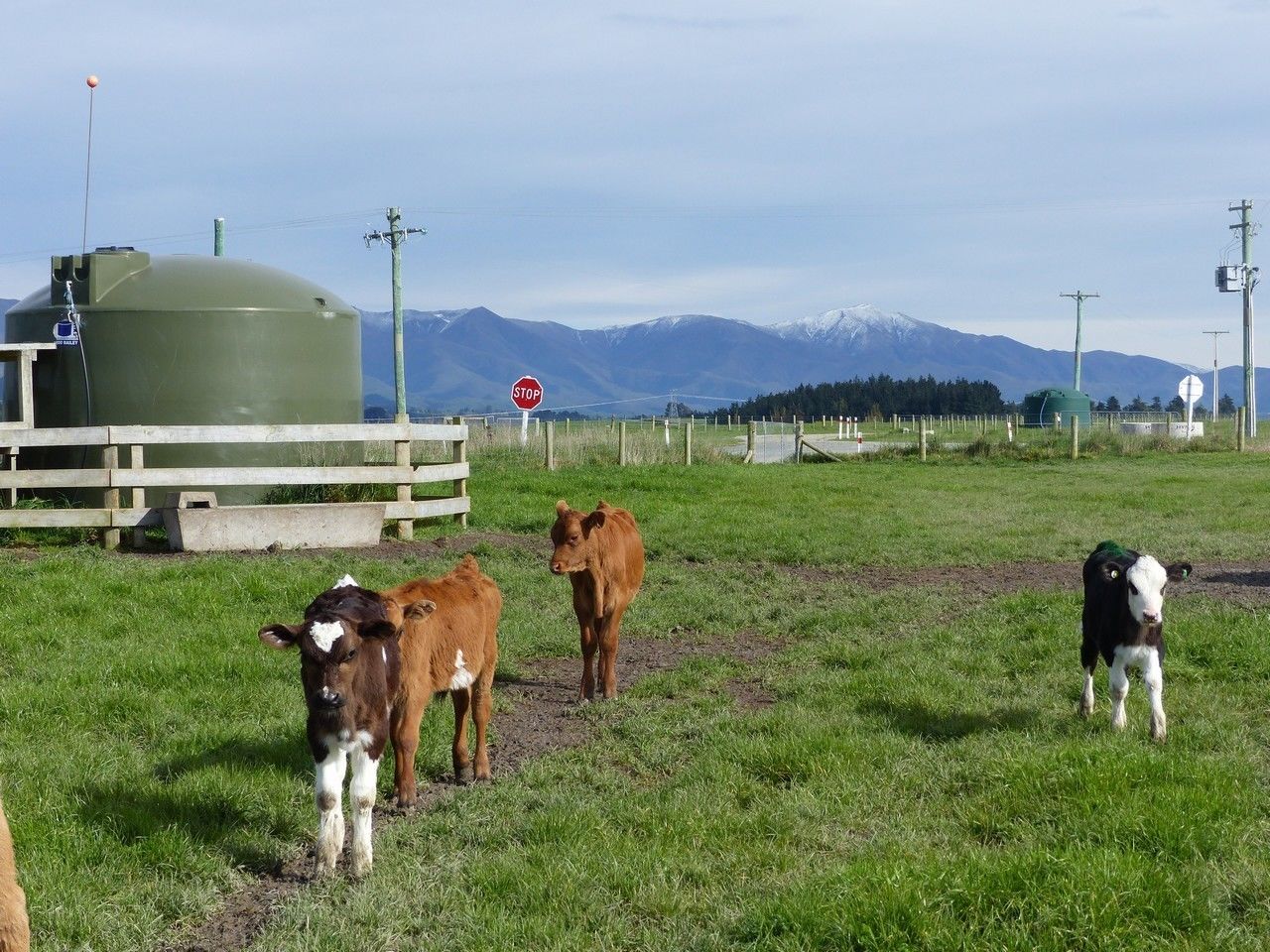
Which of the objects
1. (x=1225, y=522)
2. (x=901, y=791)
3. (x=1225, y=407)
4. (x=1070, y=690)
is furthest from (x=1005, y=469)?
(x=1225, y=407)

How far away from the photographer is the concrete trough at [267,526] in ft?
44.4

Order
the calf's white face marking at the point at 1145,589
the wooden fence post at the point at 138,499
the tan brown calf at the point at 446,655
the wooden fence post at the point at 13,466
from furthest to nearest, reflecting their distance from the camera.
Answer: the wooden fence post at the point at 13,466 → the wooden fence post at the point at 138,499 → the calf's white face marking at the point at 1145,589 → the tan brown calf at the point at 446,655

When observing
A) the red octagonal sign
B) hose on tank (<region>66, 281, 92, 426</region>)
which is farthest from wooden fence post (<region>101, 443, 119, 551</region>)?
the red octagonal sign

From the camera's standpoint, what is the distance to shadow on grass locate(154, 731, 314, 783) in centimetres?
631

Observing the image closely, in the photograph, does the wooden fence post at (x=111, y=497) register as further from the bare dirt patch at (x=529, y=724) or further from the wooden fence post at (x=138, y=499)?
the bare dirt patch at (x=529, y=724)

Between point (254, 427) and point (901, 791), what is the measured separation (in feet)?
33.8

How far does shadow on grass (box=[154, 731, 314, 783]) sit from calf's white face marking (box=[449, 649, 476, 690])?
2.89ft

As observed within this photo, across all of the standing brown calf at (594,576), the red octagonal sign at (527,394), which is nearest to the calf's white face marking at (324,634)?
the standing brown calf at (594,576)

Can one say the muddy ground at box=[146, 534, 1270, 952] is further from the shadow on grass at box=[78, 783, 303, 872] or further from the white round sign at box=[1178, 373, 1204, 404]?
the white round sign at box=[1178, 373, 1204, 404]

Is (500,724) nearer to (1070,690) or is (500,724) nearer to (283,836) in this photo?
(283,836)

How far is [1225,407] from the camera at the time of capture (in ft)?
442

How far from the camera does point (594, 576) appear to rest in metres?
8.09

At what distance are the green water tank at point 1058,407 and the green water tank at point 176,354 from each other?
5709 cm

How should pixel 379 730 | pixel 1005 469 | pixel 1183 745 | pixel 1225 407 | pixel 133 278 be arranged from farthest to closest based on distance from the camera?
1. pixel 1225 407
2. pixel 1005 469
3. pixel 133 278
4. pixel 1183 745
5. pixel 379 730
